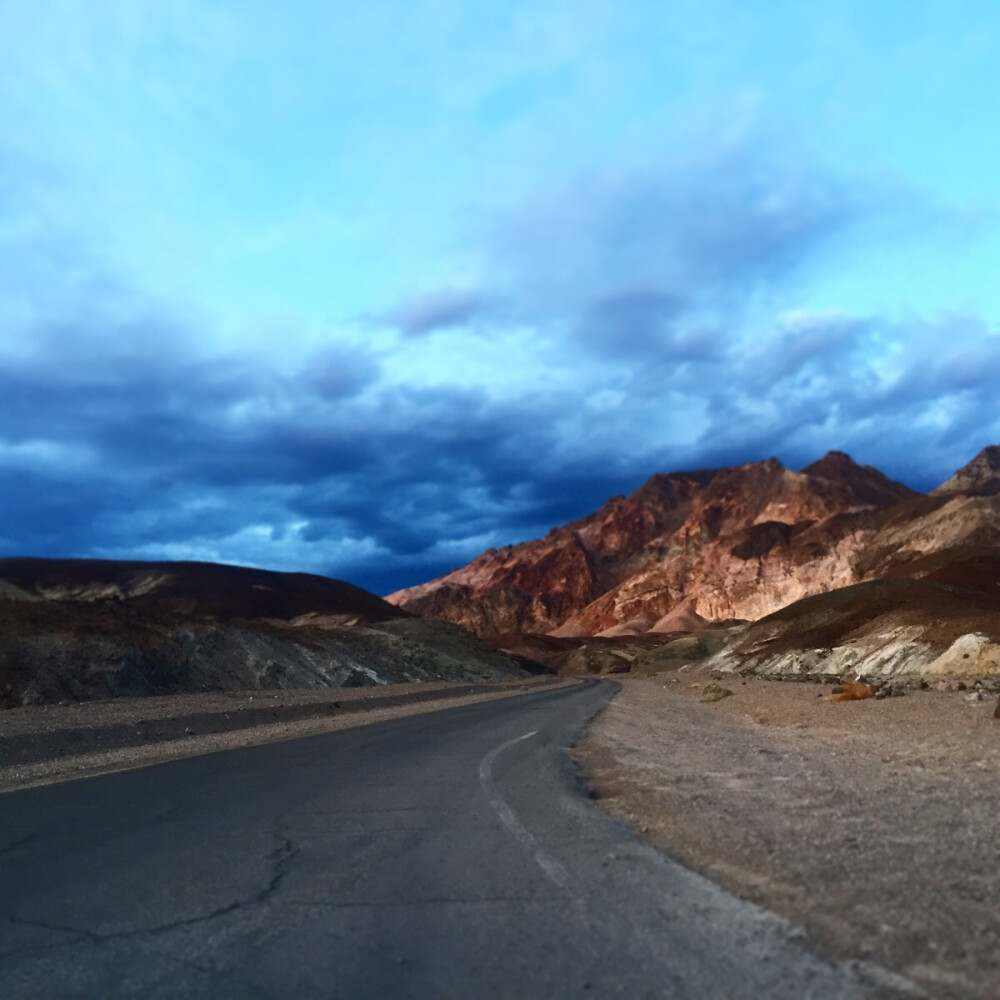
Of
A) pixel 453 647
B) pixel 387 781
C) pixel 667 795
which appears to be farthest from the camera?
pixel 453 647

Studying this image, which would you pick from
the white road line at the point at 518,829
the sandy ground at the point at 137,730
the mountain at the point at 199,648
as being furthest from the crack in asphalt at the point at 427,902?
the mountain at the point at 199,648

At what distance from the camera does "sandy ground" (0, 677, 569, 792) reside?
55.6 ft

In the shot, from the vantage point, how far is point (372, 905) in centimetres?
562

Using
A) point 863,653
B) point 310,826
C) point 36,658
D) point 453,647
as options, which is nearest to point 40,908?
point 310,826

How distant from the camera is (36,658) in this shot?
40438 mm

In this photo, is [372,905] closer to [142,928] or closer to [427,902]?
[427,902]

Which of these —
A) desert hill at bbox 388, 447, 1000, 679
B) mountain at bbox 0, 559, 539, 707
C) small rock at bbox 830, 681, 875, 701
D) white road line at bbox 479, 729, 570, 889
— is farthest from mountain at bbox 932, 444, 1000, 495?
white road line at bbox 479, 729, 570, 889

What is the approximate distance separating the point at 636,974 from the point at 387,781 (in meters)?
7.93

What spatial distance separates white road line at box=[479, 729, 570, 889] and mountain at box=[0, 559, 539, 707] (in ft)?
107

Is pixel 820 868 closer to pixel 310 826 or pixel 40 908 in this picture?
pixel 310 826

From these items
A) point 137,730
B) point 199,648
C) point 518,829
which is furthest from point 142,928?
point 199,648

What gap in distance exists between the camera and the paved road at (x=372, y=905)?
168 inches

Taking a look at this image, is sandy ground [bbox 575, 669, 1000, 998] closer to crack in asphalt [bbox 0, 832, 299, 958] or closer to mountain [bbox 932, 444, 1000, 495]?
crack in asphalt [bbox 0, 832, 299, 958]

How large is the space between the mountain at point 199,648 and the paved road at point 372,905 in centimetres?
3340
